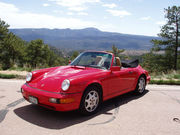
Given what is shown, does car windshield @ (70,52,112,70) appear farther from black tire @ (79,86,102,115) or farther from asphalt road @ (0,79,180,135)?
asphalt road @ (0,79,180,135)

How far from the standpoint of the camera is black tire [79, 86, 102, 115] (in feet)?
12.8

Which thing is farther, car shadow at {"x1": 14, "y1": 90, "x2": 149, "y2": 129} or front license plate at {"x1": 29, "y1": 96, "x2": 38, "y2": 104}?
front license plate at {"x1": 29, "y1": 96, "x2": 38, "y2": 104}

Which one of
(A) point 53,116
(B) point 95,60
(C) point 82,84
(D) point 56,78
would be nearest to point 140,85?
(B) point 95,60

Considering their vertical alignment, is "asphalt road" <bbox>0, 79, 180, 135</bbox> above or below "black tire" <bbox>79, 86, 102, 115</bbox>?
below

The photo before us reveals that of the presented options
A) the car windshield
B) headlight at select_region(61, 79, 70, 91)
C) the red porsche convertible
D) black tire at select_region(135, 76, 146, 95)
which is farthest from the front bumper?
black tire at select_region(135, 76, 146, 95)

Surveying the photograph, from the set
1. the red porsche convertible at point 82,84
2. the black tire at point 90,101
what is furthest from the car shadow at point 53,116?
the red porsche convertible at point 82,84

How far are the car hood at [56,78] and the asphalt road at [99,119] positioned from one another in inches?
25.7

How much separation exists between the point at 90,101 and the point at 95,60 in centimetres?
132

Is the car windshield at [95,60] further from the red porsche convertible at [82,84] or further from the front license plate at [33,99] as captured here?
the front license plate at [33,99]

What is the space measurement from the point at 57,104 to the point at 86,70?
1247 millimetres

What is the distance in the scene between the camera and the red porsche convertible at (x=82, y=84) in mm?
3658

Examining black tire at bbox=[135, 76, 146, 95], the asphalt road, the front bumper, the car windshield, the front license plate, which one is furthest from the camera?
black tire at bbox=[135, 76, 146, 95]

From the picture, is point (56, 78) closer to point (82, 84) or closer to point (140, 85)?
point (82, 84)

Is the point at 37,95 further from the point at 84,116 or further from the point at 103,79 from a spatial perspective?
the point at 103,79
